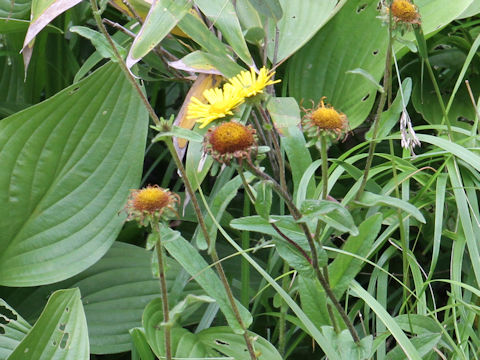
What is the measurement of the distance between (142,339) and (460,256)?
47cm

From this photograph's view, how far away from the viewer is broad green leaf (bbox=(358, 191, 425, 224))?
2.30 ft

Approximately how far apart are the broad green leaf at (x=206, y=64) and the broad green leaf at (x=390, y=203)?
1.02 feet

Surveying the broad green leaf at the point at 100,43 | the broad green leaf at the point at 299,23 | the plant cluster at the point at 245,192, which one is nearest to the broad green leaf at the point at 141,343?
the plant cluster at the point at 245,192

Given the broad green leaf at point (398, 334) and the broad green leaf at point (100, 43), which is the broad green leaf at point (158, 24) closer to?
the broad green leaf at point (100, 43)

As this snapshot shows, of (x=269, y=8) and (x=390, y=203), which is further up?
(x=269, y=8)

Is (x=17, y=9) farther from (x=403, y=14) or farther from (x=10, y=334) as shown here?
(x=403, y=14)

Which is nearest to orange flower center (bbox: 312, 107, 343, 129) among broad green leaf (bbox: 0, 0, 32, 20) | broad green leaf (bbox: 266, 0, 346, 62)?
broad green leaf (bbox: 266, 0, 346, 62)

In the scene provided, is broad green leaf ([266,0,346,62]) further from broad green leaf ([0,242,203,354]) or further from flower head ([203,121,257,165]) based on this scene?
flower head ([203,121,257,165])

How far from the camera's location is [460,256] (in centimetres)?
92

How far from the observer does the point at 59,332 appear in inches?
34.9

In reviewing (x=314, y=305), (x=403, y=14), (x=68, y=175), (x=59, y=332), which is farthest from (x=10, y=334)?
(x=403, y=14)

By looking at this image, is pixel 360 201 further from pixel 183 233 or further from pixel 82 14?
pixel 82 14

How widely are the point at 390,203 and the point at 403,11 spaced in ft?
0.77

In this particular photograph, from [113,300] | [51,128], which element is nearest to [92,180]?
[51,128]
